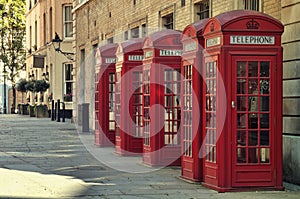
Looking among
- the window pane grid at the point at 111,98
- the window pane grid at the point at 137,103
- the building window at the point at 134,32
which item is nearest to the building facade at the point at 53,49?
the building window at the point at 134,32

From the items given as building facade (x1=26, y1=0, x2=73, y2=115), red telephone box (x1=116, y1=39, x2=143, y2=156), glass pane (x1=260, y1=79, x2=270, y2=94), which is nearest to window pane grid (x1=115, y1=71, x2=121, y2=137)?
red telephone box (x1=116, y1=39, x2=143, y2=156)

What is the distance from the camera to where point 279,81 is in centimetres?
1128

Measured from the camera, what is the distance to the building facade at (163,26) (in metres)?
12.3

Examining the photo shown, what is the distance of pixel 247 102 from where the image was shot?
11258 millimetres

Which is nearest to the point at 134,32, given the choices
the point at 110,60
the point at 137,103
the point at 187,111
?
the point at 110,60

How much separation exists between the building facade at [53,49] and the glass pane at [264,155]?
3079 cm

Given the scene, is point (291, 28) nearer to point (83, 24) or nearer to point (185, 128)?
point (185, 128)

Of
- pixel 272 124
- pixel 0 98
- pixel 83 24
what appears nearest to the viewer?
pixel 272 124

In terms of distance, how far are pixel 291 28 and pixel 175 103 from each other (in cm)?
346

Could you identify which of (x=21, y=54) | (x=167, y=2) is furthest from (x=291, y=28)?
(x=21, y=54)

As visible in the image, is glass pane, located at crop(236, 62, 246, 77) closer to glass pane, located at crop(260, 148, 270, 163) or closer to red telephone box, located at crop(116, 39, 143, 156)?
glass pane, located at crop(260, 148, 270, 163)

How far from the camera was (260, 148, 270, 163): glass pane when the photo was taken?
11.2 m

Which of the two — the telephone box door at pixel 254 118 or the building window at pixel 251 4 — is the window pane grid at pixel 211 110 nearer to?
the telephone box door at pixel 254 118

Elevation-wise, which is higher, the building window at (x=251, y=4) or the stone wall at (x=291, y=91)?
the building window at (x=251, y=4)
